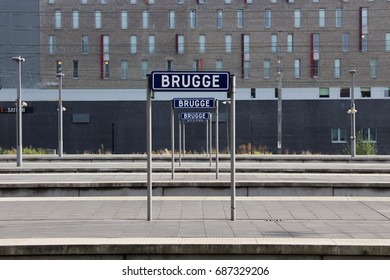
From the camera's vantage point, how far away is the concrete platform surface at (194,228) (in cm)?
886

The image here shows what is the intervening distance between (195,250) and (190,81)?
3596 mm

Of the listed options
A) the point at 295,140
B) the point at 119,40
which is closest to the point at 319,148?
the point at 295,140

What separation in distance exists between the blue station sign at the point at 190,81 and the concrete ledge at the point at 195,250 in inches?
136

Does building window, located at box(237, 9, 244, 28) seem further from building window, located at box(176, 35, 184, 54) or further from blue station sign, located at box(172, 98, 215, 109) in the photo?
blue station sign, located at box(172, 98, 215, 109)

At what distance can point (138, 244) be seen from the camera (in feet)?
29.1

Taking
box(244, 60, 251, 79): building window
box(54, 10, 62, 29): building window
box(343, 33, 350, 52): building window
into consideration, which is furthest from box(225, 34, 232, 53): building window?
box(54, 10, 62, 29): building window

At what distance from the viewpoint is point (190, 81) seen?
37.2 feet

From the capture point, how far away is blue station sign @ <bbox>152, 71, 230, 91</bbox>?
11359 millimetres

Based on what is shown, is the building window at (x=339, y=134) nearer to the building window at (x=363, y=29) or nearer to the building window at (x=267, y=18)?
the building window at (x=363, y=29)

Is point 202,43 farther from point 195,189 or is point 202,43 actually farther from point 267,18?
point 195,189

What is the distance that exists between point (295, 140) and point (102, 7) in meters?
22.8
